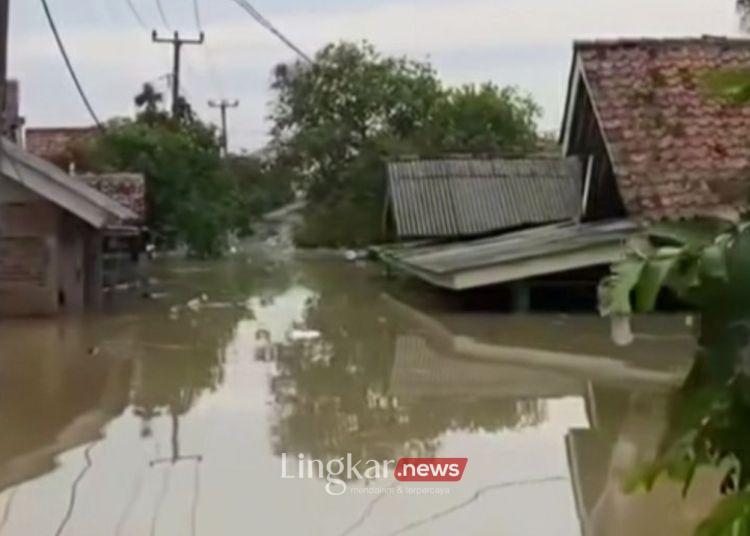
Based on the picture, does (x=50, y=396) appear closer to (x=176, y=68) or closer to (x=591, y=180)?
(x=591, y=180)

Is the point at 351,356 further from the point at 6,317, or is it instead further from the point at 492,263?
the point at 6,317

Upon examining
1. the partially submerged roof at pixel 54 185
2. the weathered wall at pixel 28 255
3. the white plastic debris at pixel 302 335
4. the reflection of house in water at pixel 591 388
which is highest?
the partially submerged roof at pixel 54 185

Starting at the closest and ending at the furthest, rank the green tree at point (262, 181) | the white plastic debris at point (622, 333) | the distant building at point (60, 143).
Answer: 1. the white plastic debris at point (622, 333)
2. the distant building at point (60, 143)
3. the green tree at point (262, 181)

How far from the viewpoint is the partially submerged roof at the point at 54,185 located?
590 inches

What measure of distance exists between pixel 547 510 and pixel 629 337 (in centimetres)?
710

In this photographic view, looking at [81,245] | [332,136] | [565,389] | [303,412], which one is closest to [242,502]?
[303,412]

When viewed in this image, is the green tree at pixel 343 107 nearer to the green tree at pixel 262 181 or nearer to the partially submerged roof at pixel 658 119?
the green tree at pixel 262 181

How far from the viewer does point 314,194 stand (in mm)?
37625

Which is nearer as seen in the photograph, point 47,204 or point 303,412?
Result: point 303,412

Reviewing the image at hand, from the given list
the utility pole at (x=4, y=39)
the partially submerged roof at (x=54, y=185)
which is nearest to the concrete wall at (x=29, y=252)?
the partially submerged roof at (x=54, y=185)

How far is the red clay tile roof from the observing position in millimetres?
14602

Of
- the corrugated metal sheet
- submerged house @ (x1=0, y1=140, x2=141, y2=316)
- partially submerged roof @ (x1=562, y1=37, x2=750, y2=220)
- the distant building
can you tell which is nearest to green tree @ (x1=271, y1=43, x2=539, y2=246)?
the distant building

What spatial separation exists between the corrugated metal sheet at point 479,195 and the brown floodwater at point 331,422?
3344mm

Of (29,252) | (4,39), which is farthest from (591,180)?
(4,39)
